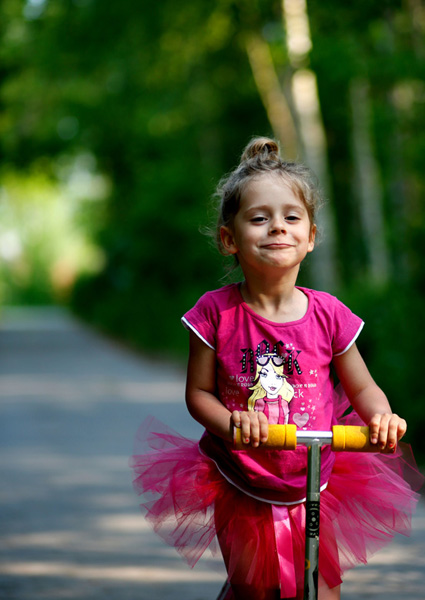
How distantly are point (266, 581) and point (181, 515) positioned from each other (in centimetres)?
33

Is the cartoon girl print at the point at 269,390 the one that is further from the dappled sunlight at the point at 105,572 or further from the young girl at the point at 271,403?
the dappled sunlight at the point at 105,572

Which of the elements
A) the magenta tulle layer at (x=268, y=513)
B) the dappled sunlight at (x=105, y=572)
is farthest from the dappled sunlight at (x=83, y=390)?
the magenta tulle layer at (x=268, y=513)

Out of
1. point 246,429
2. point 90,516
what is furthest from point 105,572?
point 246,429

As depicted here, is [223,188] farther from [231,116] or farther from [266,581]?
[231,116]

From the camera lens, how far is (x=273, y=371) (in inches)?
108

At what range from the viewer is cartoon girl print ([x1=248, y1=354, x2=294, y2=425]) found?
8.99 feet

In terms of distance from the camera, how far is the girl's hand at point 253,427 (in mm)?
2445

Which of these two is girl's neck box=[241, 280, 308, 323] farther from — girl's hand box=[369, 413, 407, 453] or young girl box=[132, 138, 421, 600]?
girl's hand box=[369, 413, 407, 453]

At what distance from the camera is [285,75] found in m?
15.6

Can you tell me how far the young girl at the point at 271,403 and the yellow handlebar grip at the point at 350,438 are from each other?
9.9 inches

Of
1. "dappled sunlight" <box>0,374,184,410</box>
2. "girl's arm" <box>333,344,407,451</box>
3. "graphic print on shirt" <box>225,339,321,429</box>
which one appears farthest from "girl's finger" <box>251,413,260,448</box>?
"dappled sunlight" <box>0,374,184,410</box>

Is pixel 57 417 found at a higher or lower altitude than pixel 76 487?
lower

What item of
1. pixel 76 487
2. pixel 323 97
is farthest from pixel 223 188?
pixel 323 97

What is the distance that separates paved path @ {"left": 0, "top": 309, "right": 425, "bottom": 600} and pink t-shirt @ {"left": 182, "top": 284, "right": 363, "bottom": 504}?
0.83 meters
